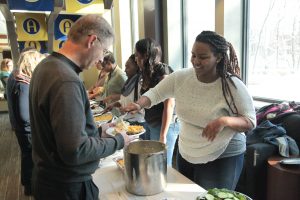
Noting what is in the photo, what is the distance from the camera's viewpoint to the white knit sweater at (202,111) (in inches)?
48.6

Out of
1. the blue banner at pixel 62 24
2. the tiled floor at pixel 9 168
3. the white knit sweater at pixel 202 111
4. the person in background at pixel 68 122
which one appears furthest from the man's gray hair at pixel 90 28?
the blue banner at pixel 62 24

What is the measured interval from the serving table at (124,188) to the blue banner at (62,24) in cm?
271

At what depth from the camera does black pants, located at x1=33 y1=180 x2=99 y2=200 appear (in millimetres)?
959

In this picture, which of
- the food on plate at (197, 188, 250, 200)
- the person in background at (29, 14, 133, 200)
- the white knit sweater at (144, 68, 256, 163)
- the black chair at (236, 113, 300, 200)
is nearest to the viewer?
the person in background at (29, 14, 133, 200)

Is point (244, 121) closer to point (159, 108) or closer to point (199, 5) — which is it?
point (159, 108)

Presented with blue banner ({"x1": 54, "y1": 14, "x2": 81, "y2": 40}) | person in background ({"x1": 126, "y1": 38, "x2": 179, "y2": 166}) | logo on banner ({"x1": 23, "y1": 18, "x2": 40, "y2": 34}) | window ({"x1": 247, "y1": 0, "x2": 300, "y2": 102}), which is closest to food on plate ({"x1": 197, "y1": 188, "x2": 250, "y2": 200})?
person in background ({"x1": 126, "y1": 38, "x2": 179, "y2": 166})

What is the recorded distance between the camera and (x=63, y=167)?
939mm

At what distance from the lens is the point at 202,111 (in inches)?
50.2

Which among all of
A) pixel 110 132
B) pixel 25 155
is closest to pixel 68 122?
pixel 110 132

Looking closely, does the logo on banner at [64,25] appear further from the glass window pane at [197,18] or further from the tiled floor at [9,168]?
the tiled floor at [9,168]

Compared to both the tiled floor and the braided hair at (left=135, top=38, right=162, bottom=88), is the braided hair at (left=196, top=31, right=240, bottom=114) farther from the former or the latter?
the tiled floor

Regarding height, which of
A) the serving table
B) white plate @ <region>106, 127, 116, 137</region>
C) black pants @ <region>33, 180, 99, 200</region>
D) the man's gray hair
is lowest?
the serving table

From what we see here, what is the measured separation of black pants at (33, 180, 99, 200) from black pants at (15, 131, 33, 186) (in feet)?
4.93

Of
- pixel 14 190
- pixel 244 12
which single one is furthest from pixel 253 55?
pixel 14 190
